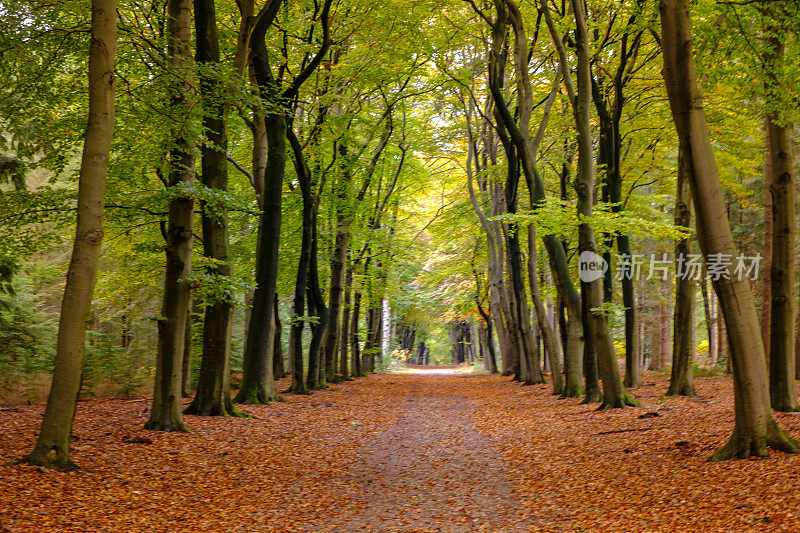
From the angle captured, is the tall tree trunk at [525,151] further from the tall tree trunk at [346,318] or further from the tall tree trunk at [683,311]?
the tall tree trunk at [346,318]

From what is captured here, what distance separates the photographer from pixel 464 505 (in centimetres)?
602

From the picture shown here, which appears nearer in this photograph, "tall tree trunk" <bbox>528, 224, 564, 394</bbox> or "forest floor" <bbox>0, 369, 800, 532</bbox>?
"forest floor" <bbox>0, 369, 800, 532</bbox>

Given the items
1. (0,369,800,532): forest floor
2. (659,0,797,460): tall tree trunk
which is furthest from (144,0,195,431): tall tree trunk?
(659,0,797,460): tall tree trunk

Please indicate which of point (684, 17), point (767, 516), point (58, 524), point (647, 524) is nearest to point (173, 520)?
point (58, 524)

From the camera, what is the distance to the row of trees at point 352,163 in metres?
6.63

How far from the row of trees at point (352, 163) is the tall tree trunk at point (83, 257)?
23 mm

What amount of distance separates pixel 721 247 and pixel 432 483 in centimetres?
429

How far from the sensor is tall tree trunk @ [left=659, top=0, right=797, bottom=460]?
6.47 m

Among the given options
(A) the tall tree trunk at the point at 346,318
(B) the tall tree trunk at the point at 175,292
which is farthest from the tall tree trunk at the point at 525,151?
(A) the tall tree trunk at the point at 346,318

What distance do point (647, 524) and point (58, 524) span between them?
16.1 ft

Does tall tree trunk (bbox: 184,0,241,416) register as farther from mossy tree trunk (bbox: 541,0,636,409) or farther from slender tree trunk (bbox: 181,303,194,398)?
mossy tree trunk (bbox: 541,0,636,409)

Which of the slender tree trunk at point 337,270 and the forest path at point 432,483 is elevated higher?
the slender tree trunk at point 337,270

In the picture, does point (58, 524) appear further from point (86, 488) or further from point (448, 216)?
point (448, 216)

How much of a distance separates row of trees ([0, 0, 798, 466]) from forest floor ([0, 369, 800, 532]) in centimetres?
79
